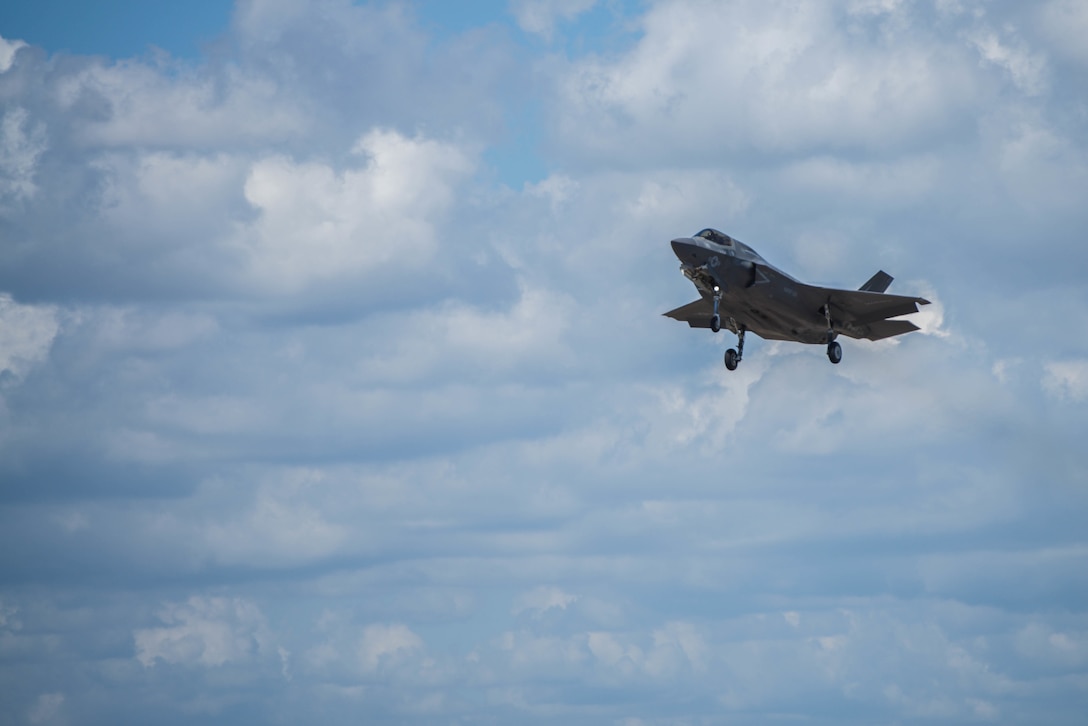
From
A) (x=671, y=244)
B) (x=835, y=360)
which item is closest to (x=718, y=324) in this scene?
(x=671, y=244)

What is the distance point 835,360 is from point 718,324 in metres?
13.5

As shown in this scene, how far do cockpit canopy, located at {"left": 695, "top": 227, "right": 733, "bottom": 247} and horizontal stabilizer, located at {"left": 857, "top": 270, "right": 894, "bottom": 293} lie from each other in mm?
11630

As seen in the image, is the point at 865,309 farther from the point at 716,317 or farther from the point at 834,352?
the point at 716,317

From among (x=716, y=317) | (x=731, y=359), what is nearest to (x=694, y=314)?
(x=731, y=359)

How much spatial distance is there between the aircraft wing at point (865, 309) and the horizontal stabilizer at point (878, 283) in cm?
243

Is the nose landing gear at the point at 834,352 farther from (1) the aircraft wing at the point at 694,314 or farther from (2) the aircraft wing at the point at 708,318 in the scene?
(1) the aircraft wing at the point at 694,314

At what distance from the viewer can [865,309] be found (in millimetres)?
108188

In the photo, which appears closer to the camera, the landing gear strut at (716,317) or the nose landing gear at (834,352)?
the landing gear strut at (716,317)

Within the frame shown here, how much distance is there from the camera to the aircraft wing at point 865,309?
106812mm

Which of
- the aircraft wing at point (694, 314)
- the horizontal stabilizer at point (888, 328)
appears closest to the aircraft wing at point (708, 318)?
the aircraft wing at point (694, 314)

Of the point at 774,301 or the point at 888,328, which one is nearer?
the point at 774,301

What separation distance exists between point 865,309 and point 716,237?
10.8 m

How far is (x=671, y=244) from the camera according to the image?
3986 inches

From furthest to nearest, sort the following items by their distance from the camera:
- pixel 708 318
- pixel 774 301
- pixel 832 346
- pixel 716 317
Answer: pixel 708 318 → pixel 832 346 → pixel 774 301 → pixel 716 317
